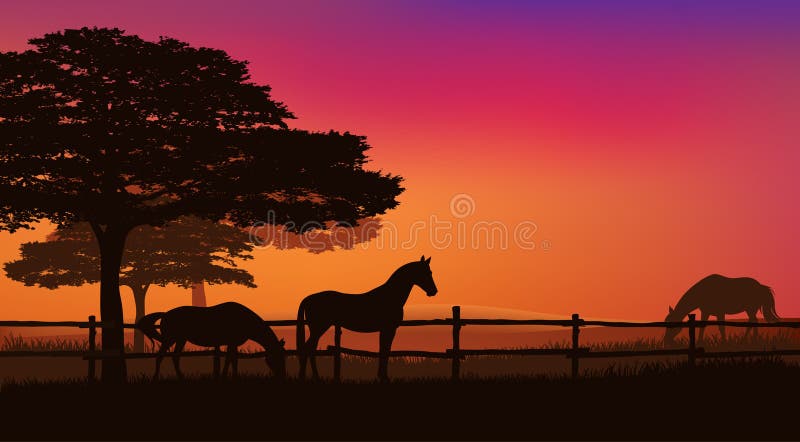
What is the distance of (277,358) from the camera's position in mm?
22391

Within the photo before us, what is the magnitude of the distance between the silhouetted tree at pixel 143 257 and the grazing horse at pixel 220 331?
18133 mm

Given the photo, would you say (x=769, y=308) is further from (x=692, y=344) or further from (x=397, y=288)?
(x=397, y=288)

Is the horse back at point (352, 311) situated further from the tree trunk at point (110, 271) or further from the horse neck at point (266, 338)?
the tree trunk at point (110, 271)

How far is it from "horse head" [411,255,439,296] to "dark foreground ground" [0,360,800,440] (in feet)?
7.20

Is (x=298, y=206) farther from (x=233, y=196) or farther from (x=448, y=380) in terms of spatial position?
(x=448, y=380)

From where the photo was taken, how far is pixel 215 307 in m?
22.3

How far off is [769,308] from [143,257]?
25.9 meters

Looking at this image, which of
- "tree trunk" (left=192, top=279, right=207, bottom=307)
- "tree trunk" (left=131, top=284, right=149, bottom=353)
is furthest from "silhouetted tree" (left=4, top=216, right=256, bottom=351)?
"tree trunk" (left=192, top=279, right=207, bottom=307)

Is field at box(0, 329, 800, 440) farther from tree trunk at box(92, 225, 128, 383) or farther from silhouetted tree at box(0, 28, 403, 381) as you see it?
silhouetted tree at box(0, 28, 403, 381)

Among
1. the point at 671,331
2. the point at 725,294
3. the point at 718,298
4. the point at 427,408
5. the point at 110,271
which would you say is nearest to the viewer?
the point at 427,408

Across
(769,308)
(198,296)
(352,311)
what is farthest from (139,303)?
(769,308)

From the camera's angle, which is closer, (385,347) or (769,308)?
(385,347)

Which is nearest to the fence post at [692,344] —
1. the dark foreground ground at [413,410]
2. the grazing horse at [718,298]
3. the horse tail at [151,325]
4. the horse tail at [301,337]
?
the dark foreground ground at [413,410]

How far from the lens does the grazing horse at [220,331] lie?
72.5 ft
